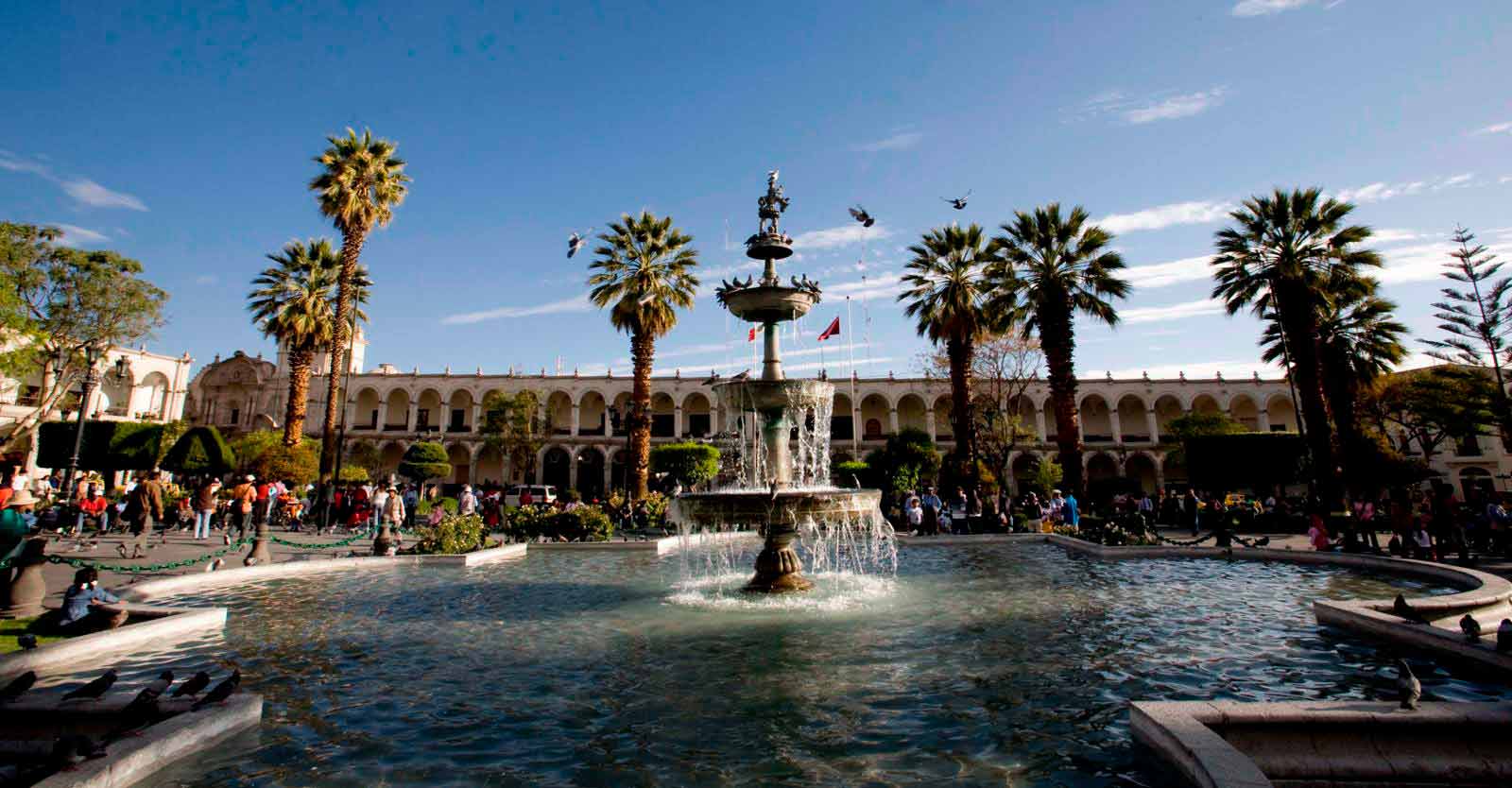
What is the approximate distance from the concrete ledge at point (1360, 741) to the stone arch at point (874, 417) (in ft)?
143

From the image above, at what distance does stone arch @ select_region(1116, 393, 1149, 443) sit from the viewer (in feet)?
150

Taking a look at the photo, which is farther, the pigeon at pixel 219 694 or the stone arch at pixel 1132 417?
the stone arch at pixel 1132 417

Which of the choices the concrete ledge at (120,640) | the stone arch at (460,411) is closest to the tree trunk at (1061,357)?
the concrete ledge at (120,640)

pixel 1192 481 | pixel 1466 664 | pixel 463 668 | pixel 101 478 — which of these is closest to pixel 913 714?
pixel 463 668

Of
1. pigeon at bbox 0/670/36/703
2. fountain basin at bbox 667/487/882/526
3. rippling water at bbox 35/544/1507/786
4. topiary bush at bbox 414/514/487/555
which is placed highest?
fountain basin at bbox 667/487/882/526

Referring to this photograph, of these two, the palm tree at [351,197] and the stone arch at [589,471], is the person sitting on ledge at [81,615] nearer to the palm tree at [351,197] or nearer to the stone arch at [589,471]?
the palm tree at [351,197]

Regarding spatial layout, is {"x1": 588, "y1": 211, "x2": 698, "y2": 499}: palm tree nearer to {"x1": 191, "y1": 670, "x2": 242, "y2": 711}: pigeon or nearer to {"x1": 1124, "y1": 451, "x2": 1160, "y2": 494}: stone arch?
{"x1": 191, "y1": 670, "x2": 242, "y2": 711}: pigeon

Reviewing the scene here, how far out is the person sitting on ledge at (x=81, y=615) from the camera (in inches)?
260

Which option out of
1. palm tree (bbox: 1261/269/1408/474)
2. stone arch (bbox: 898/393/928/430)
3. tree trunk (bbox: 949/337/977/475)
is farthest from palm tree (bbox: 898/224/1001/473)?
stone arch (bbox: 898/393/928/430)

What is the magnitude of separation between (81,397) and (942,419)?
41.1m

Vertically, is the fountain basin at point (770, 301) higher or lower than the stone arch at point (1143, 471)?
higher

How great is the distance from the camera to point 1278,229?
21328mm

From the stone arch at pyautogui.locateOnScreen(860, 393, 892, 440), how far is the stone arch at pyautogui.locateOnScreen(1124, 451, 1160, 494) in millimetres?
15475

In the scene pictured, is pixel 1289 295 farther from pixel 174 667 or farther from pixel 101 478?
pixel 101 478
